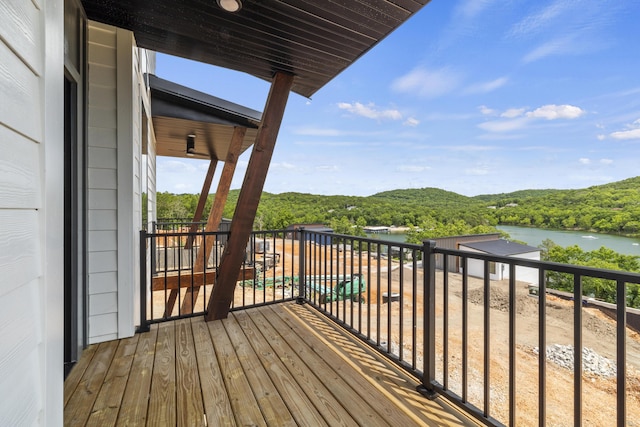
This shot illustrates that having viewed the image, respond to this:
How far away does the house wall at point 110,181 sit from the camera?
7.26 ft

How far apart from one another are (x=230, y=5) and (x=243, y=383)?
2.40m

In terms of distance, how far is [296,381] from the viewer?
1788mm

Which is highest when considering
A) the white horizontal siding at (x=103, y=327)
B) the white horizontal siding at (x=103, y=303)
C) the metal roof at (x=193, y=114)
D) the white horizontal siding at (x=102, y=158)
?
the metal roof at (x=193, y=114)

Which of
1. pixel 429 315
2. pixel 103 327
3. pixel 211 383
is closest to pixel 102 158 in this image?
pixel 103 327

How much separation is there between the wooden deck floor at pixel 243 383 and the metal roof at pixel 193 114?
10.8 feet

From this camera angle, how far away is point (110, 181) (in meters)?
2.26

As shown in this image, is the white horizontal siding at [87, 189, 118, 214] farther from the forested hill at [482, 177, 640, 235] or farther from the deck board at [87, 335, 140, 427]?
the forested hill at [482, 177, 640, 235]

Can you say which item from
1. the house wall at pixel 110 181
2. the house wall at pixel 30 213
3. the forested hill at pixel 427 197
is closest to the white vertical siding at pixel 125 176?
the house wall at pixel 110 181

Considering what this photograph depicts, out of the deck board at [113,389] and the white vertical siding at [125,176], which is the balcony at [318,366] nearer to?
the deck board at [113,389]

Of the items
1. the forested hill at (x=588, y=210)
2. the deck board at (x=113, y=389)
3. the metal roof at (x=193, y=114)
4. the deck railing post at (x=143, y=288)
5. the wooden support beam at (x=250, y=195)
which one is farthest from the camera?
the forested hill at (x=588, y=210)

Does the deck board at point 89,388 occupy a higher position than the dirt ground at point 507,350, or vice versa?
the deck board at point 89,388

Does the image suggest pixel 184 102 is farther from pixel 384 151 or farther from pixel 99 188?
pixel 384 151

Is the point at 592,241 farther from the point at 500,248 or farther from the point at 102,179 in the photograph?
the point at 102,179

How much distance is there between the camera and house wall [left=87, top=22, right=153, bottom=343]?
221cm
